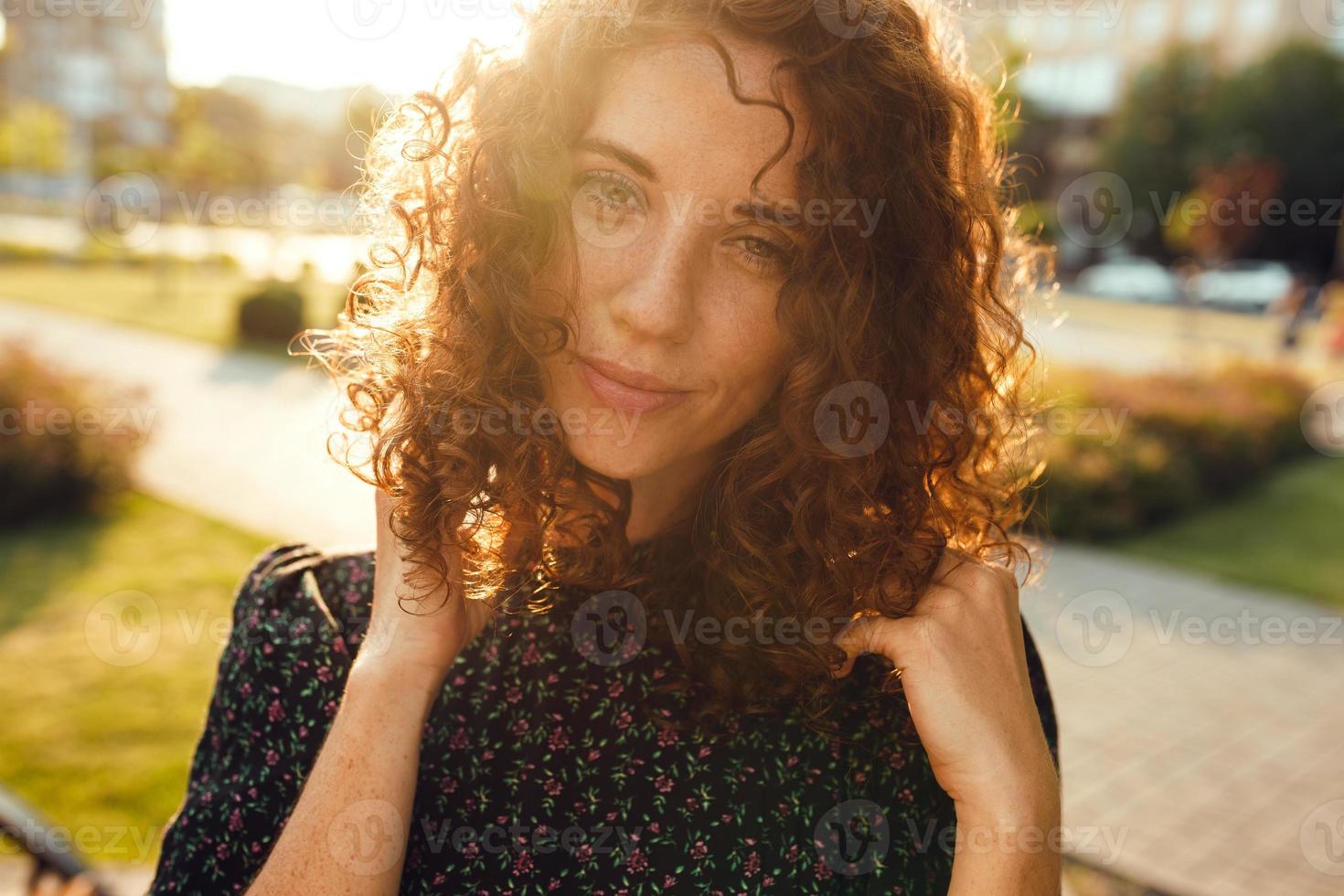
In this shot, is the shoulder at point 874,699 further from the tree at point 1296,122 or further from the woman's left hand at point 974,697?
the tree at point 1296,122

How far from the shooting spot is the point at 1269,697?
18.8 feet

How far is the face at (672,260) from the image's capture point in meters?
1.32

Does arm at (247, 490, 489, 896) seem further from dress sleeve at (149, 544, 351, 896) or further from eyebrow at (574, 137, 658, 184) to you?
eyebrow at (574, 137, 658, 184)

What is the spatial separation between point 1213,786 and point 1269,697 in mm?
1291

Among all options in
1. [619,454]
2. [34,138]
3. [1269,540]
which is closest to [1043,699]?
[619,454]

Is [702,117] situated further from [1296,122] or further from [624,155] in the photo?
[1296,122]

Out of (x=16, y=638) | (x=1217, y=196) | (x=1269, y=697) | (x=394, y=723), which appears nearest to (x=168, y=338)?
(x=16, y=638)

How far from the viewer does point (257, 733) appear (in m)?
1.62

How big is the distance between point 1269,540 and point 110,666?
8584 mm

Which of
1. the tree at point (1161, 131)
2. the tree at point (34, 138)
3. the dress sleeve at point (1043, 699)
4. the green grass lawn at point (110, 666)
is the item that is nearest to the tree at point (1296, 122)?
the tree at point (1161, 131)

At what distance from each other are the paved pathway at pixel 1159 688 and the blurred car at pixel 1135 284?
93.9ft

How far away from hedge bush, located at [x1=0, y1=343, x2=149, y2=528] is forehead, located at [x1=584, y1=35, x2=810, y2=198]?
7105mm

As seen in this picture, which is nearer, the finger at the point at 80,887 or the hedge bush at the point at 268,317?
the finger at the point at 80,887

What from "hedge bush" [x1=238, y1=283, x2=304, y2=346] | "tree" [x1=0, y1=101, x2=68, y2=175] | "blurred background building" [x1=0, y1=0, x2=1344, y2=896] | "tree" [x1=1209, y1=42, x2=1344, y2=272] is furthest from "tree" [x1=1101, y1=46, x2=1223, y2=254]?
"tree" [x1=0, y1=101, x2=68, y2=175]
